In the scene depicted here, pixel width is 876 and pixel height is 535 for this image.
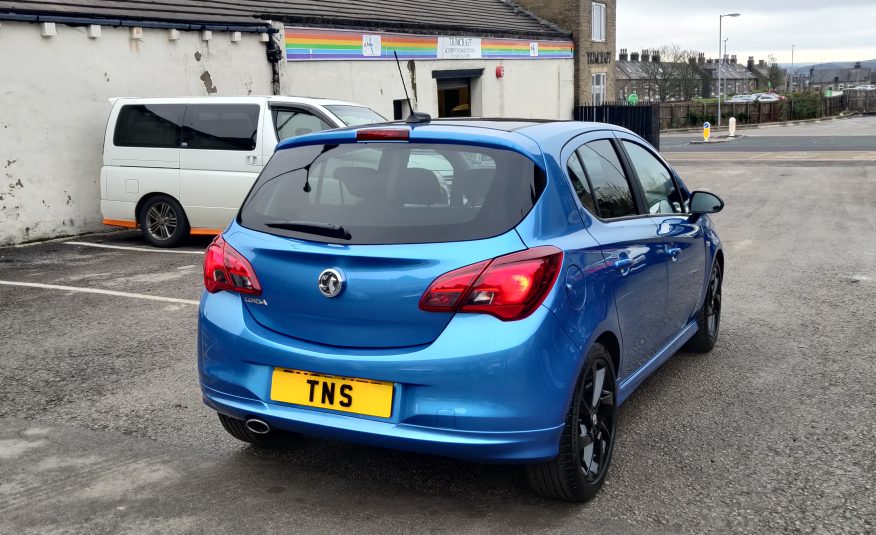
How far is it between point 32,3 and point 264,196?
10669 millimetres

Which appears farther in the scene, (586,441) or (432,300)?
(586,441)

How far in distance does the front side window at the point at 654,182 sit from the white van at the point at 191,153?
6244 mm

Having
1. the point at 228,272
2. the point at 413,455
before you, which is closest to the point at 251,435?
the point at 413,455

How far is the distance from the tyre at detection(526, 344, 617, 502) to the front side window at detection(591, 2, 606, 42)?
31.0 meters

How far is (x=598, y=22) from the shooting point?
1328 inches

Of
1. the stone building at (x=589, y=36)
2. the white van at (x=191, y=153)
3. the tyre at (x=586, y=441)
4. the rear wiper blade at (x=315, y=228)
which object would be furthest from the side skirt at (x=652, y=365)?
the stone building at (x=589, y=36)

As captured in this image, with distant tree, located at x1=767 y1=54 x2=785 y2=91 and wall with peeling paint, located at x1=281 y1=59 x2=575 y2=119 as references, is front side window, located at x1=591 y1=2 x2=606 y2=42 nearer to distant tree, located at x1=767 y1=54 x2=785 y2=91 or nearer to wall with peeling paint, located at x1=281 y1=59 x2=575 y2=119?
wall with peeling paint, located at x1=281 y1=59 x2=575 y2=119

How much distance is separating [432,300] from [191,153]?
28.7 feet

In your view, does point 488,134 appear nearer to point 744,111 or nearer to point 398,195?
point 398,195

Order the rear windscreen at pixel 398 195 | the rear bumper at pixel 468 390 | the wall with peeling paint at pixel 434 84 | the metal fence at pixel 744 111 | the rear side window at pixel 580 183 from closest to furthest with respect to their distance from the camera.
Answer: the rear bumper at pixel 468 390 → the rear windscreen at pixel 398 195 → the rear side window at pixel 580 183 → the wall with peeling paint at pixel 434 84 → the metal fence at pixel 744 111

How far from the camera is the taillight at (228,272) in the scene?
12.4 ft

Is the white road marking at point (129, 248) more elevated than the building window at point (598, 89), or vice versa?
the building window at point (598, 89)

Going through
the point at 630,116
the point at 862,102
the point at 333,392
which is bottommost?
the point at 333,392

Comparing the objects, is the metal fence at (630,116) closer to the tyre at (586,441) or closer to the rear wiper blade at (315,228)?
the tyre at (586,441)
